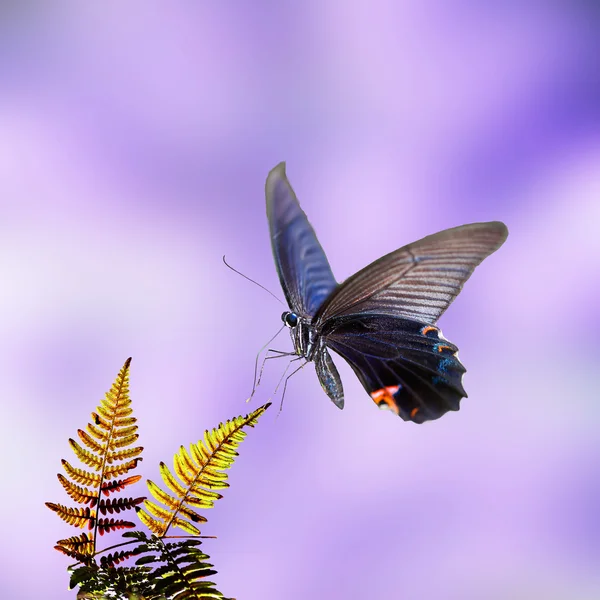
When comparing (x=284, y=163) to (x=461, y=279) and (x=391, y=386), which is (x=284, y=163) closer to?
(x=461, y=279)

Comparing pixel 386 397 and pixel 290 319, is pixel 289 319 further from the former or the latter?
pixel 386 397

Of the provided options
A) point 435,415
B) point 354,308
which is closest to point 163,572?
point 435,415

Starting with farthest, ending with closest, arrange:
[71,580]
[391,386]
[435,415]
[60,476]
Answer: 1. [391,386]
2. [435,415]
3. [60,476]
4. [71,580]

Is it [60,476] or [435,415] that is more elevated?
[435,415]

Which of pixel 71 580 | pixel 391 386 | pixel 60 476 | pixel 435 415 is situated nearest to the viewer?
pixel 71 580

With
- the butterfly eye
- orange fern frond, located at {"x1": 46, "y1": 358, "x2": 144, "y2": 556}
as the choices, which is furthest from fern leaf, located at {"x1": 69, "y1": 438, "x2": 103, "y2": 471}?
the butterfly eye

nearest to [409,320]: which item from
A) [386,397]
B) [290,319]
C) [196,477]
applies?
[386,397]

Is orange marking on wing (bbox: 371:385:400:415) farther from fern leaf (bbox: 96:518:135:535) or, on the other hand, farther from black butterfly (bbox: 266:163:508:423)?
fern leaf (bbox: 96:518:135:535)
